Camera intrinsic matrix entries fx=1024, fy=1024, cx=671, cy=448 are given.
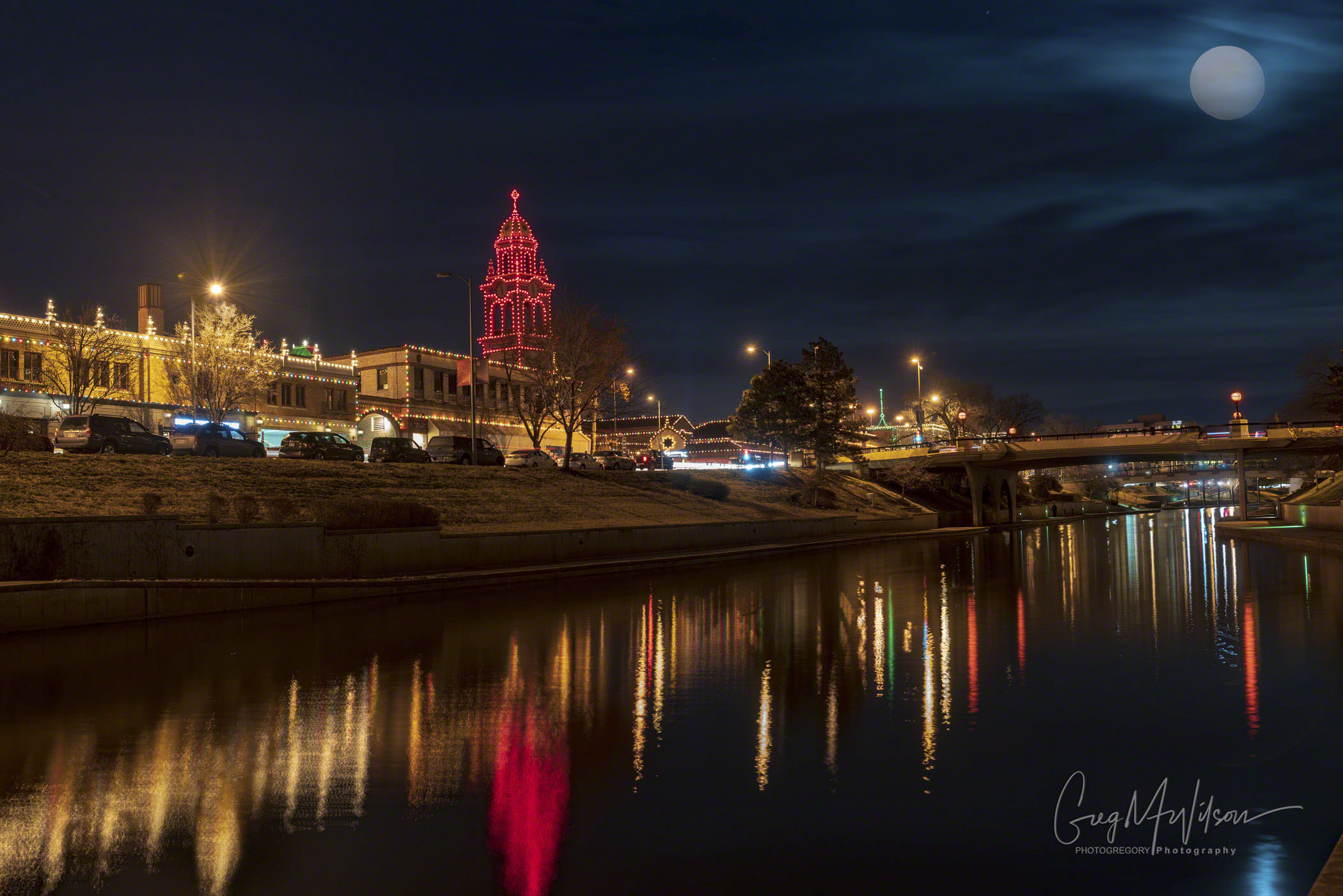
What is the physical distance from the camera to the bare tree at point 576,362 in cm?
5222

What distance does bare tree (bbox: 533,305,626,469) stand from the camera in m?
52.2

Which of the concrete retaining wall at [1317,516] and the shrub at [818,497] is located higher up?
the shrub at [818,497]

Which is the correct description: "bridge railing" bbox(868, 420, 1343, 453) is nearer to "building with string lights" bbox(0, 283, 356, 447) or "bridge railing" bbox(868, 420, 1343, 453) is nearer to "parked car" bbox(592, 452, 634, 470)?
"parked car" bbox(592, 452, 634, 470)

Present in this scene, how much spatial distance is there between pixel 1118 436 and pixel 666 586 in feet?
177

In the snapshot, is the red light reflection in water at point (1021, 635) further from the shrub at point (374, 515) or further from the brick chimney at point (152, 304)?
the brick chimney at point (152, 304)

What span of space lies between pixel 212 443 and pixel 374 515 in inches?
674

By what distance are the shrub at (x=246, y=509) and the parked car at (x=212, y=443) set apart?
54.5ft

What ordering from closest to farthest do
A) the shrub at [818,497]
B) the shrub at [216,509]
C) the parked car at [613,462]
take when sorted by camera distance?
the shrub at [216,509], the shrub at [818,497], the parked car at [613,462]

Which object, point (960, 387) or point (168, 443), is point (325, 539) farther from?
point (960, 387)

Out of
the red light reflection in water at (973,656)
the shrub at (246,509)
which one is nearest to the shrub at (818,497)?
Result: the red light reflection in water at (973,656)

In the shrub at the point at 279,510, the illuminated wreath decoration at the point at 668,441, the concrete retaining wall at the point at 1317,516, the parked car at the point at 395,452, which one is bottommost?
the concrete retaining wall at the point at 1317,516

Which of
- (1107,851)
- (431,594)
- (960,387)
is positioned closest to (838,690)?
(1107,851)

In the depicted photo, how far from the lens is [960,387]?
390 ft

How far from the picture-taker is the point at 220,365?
58500mm
